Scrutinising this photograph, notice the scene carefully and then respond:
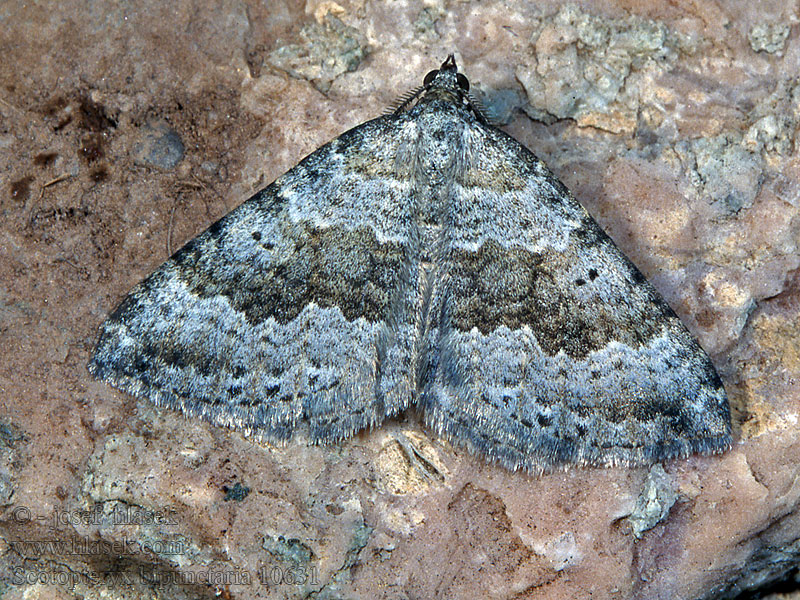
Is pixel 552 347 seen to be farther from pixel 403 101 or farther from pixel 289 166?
pixel 289 166

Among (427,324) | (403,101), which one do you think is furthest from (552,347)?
(403,101)

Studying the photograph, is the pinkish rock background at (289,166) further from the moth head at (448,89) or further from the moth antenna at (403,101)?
the moth head at (448,89)

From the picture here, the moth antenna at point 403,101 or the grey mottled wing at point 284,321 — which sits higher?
the moth antenna at point 403,101

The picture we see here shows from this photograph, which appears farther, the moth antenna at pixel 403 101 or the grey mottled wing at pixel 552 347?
the moth antenna at pixel 403 101

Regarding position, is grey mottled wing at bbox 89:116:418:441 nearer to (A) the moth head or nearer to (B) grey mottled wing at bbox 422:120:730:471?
(B) grey mottled wing at bbox 422:120:730:471

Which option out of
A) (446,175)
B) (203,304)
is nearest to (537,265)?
(446,175)

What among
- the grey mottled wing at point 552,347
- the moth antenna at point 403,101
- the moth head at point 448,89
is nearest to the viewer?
the grey mottled wing at point 552,347

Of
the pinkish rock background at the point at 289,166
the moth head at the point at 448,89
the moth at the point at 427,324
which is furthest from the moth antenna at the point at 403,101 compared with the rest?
the moth at the point at 427,324

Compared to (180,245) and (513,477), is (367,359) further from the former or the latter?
(180,245)
